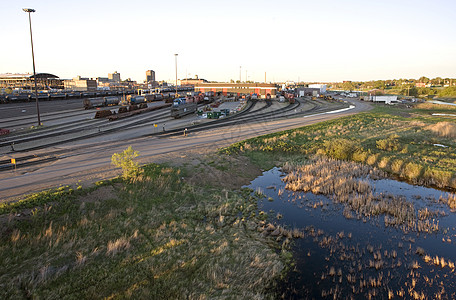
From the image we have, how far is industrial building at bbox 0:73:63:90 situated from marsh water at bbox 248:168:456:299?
157 metres

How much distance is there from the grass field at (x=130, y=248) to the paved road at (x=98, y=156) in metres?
2.58

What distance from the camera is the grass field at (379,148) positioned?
26281 mm

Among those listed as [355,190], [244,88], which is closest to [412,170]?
[355,190]

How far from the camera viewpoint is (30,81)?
153 m

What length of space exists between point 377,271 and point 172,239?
34.4 ft

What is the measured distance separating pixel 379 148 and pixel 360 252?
2387 cm

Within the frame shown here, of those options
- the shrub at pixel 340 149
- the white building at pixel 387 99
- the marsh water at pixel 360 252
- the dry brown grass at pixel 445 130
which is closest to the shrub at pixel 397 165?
the shrub at pixel 340 149

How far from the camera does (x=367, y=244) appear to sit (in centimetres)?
1518

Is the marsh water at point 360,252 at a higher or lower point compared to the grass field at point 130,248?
lower

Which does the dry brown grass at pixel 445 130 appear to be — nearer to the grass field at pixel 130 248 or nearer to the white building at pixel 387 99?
the grass field at pixel 130 248

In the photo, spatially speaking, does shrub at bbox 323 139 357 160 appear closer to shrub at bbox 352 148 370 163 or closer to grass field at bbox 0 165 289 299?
shrub at bbox 352 148 370 163

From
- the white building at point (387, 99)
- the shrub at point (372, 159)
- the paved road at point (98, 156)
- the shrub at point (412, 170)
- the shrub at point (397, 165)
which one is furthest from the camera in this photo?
the white building at point (387, 99)

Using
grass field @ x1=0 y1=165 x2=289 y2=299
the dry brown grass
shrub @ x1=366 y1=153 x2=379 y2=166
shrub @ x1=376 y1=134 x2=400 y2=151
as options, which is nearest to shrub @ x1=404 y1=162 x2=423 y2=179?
shrub @ x1=366 y1=153 x2=379 y2=166

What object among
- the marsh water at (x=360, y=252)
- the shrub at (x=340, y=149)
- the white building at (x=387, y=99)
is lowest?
the marsh water at (x=360, y=252)
